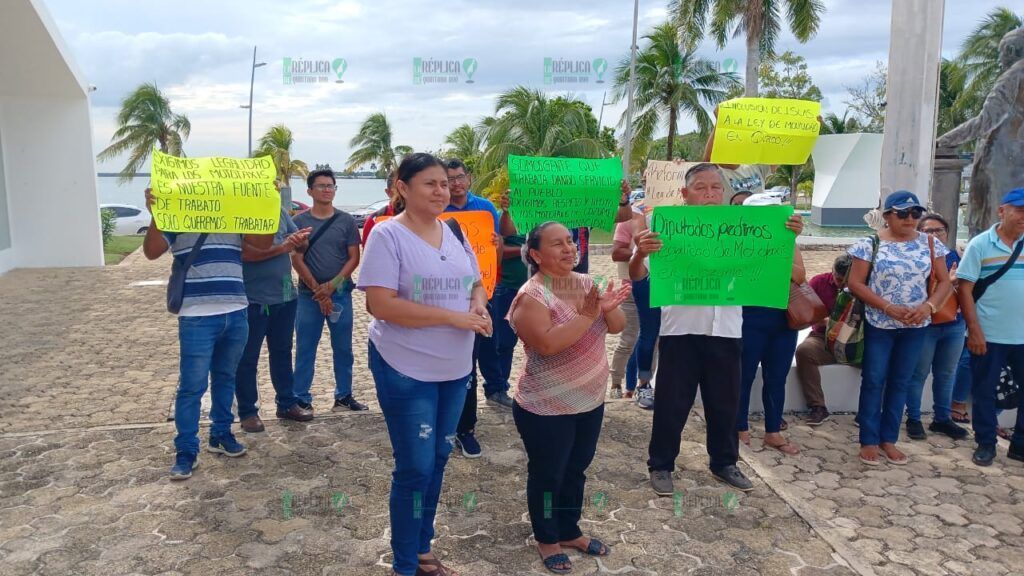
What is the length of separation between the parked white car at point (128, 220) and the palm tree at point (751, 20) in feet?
70.6

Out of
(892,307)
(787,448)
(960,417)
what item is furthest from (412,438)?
(960,417)

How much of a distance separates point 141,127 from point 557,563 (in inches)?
1670

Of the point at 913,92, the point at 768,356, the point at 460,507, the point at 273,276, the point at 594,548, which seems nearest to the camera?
the point at 594,548

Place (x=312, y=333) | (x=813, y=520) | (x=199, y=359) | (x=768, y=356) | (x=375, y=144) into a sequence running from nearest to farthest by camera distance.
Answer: (x=813, y=520)
(x=199, y=359)
(x=768, y=356)
(x=312, y=333)
(x=375, y=144)

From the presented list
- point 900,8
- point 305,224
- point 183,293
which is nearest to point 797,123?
point 900,8

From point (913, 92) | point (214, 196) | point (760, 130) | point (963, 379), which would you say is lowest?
point (963, 379)

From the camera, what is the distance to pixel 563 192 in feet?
16.0

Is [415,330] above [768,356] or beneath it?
above

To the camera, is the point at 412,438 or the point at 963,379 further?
the point at 963,379

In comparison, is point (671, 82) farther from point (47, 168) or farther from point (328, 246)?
point (328, 246)

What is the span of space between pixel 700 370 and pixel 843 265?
158 centimetres

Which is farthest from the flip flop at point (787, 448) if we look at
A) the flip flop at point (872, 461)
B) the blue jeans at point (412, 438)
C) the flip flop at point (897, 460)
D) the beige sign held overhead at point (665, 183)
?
the blue jeans at point (412, 438)

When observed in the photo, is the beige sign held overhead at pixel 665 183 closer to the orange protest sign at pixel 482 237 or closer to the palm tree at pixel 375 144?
the orange protest sign at pixel 482 237

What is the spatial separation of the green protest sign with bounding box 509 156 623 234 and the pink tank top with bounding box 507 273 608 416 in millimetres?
1331
